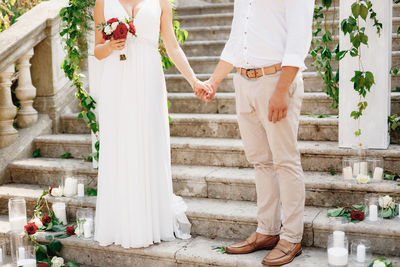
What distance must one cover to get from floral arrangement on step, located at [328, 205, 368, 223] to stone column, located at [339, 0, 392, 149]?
1.88 feet

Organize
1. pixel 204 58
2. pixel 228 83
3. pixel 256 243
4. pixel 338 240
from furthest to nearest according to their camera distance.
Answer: pixel 204 58 → pixel 228 83 → pixel 256 243 → pixel 338 240

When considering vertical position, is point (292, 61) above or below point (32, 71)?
below

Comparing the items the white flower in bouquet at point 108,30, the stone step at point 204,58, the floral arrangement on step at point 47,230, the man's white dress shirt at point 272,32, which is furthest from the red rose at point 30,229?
the stone step at point 204,58

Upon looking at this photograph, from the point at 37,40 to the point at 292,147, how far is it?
2.83 m

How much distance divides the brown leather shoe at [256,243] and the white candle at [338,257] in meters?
0.35

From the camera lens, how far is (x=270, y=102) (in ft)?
8.45

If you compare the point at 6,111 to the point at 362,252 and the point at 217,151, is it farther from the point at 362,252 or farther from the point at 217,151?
the point at 362,252

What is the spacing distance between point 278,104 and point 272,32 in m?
0.41

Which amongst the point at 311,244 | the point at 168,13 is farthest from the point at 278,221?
the point at 168,13

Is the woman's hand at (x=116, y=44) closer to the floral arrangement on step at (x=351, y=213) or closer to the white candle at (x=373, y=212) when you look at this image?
the floral arrangement on step at (x=351, y=213)

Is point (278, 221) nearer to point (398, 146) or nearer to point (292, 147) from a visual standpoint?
point (292, 147)

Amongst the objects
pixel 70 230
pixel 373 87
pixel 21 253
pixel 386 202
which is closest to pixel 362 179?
pixel 386 202

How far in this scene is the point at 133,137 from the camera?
10.4 ft

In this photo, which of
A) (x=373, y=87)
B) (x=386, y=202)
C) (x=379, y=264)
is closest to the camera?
(x=379, y=264)
